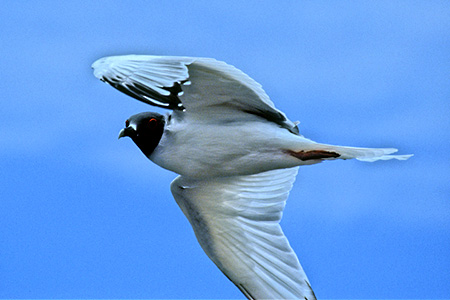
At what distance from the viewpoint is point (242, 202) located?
5.46m

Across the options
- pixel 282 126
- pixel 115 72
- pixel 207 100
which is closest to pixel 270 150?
pixel 282 126

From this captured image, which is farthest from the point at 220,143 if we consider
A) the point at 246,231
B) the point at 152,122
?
the point at 246,231

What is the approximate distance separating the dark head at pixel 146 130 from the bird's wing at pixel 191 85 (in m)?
0.23

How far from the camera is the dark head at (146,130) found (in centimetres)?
472

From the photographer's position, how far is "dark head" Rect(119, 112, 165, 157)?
4.72 metres

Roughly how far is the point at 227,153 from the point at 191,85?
592 mm

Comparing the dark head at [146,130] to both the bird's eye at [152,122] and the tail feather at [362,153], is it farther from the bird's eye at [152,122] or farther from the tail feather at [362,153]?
the tail feather at [362,153]

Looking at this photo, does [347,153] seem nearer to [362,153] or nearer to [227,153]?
[362,153]

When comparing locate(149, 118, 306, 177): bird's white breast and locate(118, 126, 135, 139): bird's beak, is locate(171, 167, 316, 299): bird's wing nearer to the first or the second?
locate(149, 118, 306, 177): bird's white breast

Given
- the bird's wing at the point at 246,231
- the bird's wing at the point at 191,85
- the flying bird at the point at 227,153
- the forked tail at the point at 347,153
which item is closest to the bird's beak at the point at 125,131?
the flying bird at the point at 227,153

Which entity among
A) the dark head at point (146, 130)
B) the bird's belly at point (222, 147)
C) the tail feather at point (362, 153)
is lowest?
the tail feather at point (362, 153)

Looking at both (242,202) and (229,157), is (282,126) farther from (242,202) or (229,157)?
(242,202)

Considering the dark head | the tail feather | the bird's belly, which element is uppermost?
the dark head

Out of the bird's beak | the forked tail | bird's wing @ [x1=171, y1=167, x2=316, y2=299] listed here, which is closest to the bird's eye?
the bird's beak
